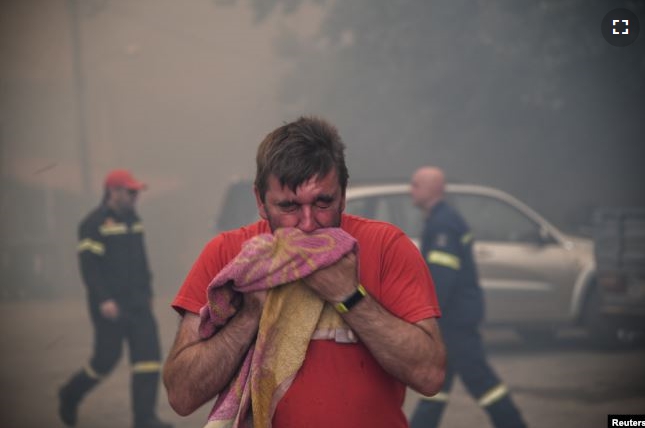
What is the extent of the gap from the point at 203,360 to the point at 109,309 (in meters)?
5.30

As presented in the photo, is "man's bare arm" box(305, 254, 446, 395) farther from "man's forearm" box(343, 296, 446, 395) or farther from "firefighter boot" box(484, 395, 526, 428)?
"firefighter boot" box(484, 395, 526, 428)

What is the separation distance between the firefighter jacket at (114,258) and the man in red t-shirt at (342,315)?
17.6 ft

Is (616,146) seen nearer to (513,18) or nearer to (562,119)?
(562,119)

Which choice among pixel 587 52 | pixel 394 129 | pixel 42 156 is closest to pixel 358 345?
pixel 587 52

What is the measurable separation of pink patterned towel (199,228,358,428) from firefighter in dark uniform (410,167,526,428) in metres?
4.22

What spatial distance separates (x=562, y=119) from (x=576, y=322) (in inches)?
182

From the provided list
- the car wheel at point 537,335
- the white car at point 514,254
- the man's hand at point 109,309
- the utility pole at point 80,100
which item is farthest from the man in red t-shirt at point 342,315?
the utility pole at point 80,100

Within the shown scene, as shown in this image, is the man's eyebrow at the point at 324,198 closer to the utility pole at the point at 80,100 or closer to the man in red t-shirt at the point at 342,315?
the man in red t-shirt at the point at 342,315

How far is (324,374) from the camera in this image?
2568 millimetres

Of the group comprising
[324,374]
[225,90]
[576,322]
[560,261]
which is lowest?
[576,322]

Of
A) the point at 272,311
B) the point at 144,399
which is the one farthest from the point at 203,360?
the point at 144,399

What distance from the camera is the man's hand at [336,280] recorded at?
7.96ft

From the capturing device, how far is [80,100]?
1739 cm

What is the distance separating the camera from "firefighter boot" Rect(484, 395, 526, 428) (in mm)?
6570
